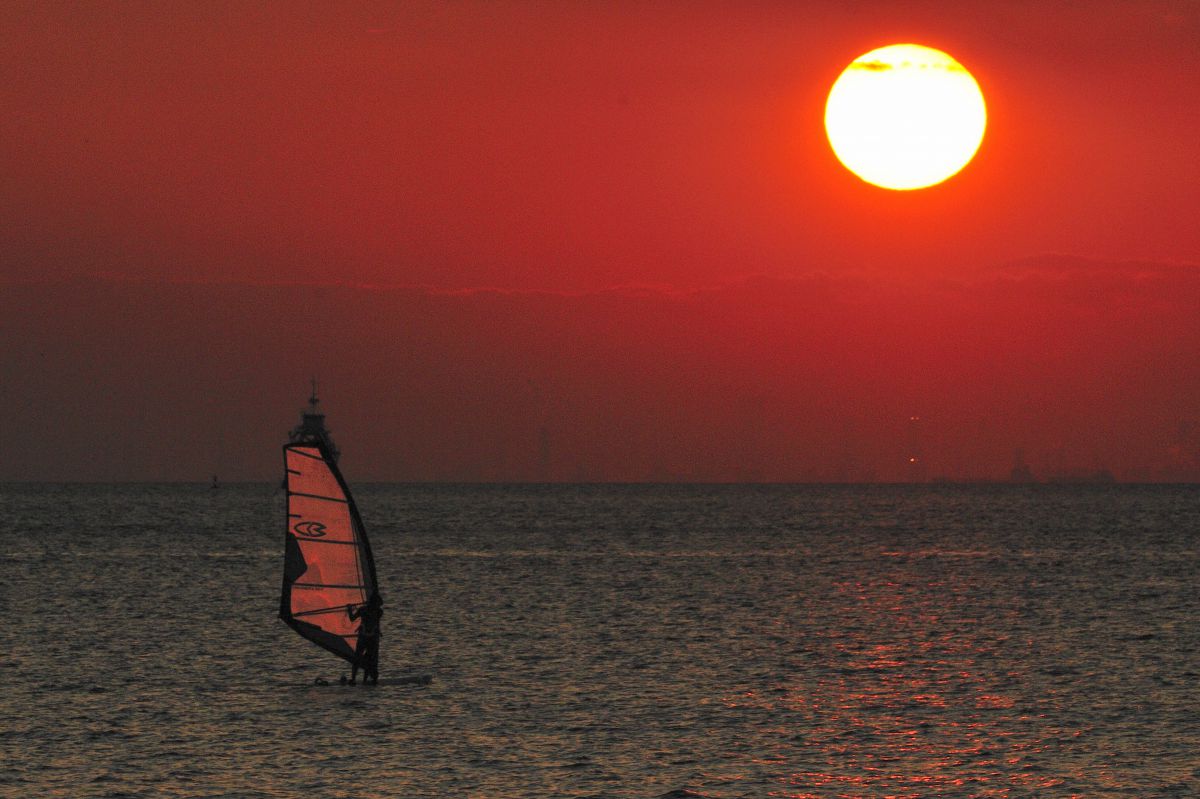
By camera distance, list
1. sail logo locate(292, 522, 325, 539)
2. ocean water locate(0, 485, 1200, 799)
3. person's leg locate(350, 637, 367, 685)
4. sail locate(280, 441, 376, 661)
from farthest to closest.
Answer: person's leg locate(350, 637, 367, 685), sail logo locate(292, 522, 325, 539), sail locate(280, 441, 376, 661), ocean water locate(0, 485, 1200, 799)

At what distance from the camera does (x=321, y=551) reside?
40781 mm

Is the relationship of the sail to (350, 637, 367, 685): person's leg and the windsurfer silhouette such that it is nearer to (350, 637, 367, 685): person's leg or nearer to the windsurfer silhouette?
the windsurfer silhouette

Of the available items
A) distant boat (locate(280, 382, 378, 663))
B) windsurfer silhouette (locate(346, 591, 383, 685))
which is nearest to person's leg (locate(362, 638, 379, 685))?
windsurfer silhouette (locate(346, 591, 383, 685))

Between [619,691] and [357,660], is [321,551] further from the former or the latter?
[619,691]

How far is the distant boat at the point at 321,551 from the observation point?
3991 cm

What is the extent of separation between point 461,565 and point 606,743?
3084 inches

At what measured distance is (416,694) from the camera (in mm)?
42031

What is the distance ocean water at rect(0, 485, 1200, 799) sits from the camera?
31125mm

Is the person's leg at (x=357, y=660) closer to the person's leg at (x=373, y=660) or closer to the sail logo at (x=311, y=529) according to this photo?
the person's leg at (x=373, y=660)

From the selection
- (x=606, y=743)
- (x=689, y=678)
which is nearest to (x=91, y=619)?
(x=689, y=678)

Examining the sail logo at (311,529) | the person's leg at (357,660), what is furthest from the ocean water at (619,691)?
the sail logo at (311,529)

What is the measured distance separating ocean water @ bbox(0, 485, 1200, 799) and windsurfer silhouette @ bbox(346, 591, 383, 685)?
100 centimetres

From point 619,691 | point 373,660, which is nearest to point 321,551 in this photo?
point 373,660

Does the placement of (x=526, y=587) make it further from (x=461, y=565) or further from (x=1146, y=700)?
(x=1146, y=700)
